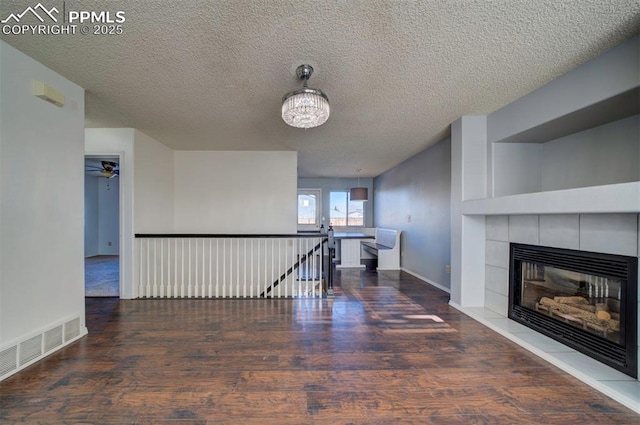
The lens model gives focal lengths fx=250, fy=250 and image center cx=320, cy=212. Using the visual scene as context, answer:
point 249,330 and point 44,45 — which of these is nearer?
point 44,45

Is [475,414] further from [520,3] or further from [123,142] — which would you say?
[123,142]

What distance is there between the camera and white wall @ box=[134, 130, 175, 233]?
11.7ft

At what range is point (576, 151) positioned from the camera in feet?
8.20

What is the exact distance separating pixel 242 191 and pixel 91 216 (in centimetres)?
538

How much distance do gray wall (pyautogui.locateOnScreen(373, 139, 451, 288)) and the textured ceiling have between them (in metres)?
1.40

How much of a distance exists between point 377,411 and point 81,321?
2.81 meters

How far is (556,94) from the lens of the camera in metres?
2.21

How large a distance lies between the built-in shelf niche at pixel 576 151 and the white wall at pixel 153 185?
468 cm

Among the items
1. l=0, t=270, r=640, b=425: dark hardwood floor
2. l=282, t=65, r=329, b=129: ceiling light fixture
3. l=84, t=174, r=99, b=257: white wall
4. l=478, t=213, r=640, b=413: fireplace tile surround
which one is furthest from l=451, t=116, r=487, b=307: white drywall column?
l=84, t=174, r=99, b=257: white wall

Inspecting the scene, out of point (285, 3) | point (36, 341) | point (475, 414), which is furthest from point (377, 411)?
point (36, 341)

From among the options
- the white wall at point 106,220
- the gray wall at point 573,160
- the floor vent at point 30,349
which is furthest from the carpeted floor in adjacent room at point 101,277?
the gray wall at point 573,160

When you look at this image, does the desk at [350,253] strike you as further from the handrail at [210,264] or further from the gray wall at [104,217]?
the gray wall at [104,217]

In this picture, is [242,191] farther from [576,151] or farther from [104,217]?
[104,217]

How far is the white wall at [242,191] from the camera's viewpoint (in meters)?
4.62
